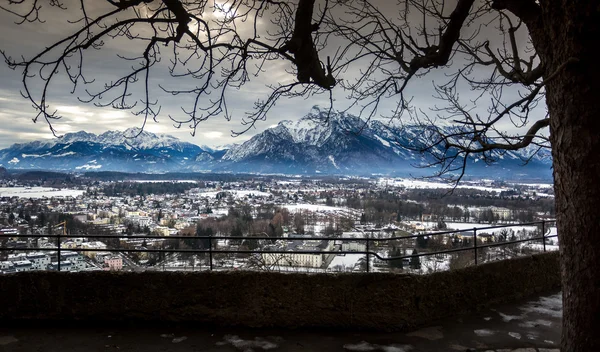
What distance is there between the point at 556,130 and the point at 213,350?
4066 mm

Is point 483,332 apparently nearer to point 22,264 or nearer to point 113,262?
point 113,262

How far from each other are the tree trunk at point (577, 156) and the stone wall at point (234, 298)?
7.43 feet

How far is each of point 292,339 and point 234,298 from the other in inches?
37.9

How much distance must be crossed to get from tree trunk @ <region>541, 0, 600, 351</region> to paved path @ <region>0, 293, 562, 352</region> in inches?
68.8

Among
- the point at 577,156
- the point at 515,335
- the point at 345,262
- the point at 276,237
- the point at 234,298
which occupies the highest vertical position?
the point at 577,156

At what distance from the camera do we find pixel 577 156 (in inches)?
116

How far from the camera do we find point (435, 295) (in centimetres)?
552

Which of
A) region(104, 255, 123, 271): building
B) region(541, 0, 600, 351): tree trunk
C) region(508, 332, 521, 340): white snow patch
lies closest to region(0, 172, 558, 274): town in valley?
region(104, 255, 123, 271): building

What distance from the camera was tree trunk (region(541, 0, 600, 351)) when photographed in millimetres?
2852

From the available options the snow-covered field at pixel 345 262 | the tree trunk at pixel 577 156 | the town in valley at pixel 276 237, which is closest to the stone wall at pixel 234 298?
the town in valley at pixel 276 237

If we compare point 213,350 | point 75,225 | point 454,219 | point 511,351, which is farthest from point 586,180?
point 454,219

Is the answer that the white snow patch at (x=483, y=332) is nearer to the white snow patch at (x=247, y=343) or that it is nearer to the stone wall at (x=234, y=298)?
the stone wall at (x=234, y=298)

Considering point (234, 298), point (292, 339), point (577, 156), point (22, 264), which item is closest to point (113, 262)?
point (22, 264)

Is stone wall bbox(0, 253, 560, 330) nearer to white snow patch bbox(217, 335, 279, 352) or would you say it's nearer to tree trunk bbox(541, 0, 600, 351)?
white snow patch bbox(217, 335, 279, 352)
